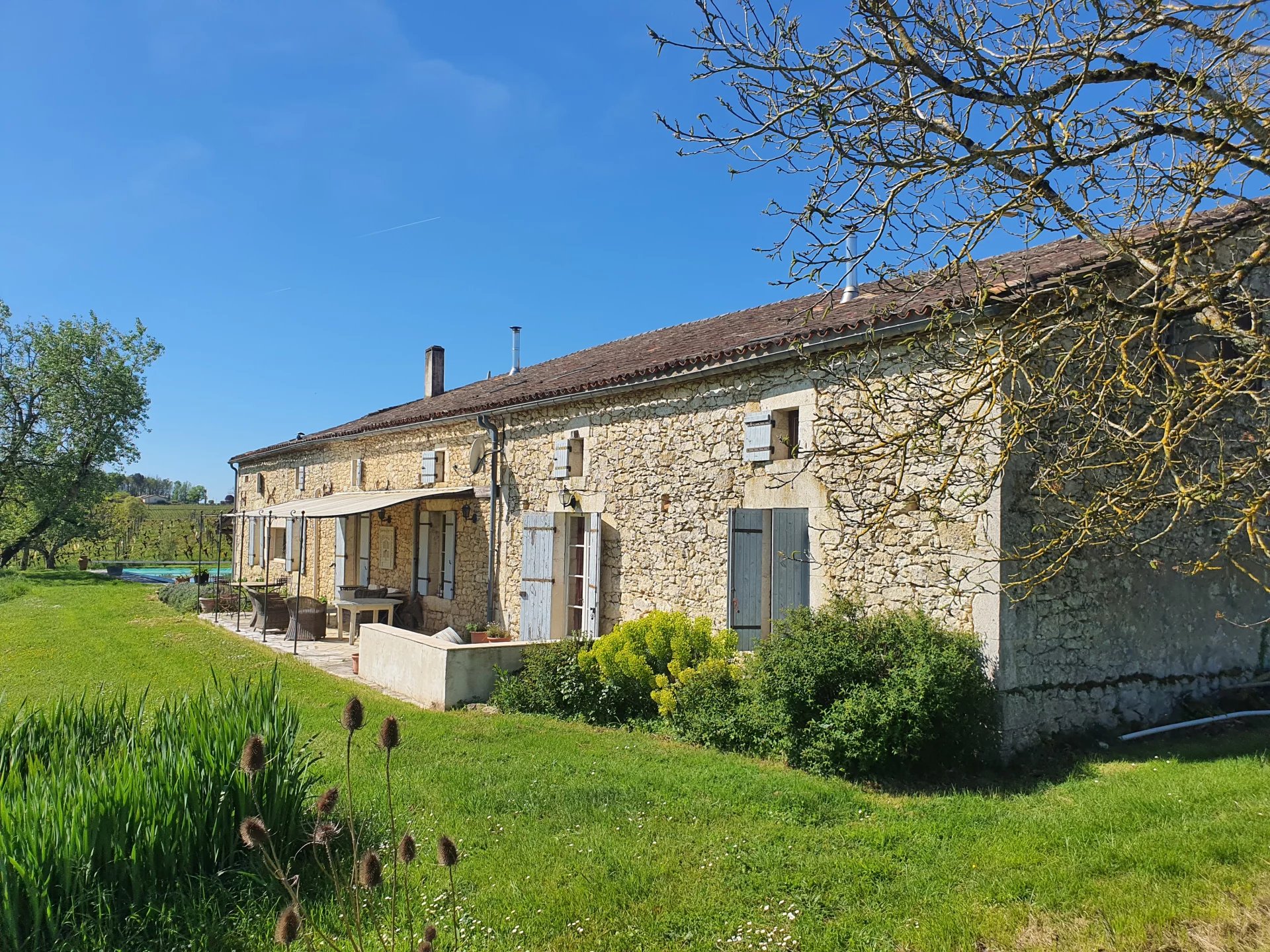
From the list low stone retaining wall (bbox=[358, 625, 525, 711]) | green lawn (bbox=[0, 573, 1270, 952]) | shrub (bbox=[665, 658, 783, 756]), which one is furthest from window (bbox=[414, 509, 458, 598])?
shrub (bbox=[665, 658, 783, 756])

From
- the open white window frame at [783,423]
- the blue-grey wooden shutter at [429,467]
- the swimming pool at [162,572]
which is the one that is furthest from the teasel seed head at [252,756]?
the swimming pool at [162,572]

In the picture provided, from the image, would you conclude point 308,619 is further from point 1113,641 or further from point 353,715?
point 353,715

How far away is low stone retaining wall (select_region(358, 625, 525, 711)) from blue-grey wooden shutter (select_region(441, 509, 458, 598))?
406 cm

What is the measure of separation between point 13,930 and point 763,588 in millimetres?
6870

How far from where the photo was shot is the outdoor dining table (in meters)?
14.5

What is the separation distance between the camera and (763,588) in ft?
29.3

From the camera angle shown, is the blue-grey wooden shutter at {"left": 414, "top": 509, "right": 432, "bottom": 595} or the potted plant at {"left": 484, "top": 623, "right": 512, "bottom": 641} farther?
the blue-grey wooden shutter at {"left": 414, "top": 509, "right": 432, "bottom": 595}

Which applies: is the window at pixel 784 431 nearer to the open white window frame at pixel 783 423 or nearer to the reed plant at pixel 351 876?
the open white window frame at pixel 783 423

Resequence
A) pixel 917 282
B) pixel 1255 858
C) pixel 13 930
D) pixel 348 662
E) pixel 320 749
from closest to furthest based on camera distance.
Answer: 1. pixel 13 930
2. pixel 1255 858
3. pixel 917 282
4. pixel 320 749
5. pixel 348 662

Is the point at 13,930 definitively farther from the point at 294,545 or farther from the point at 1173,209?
the point at 294,545

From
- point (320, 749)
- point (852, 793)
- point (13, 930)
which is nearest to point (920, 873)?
point (852, 793)

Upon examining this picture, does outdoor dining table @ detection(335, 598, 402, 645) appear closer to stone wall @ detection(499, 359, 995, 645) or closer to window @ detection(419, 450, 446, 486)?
window @ detection(419, 450, 446, 486)

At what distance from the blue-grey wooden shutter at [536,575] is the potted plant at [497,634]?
0.64 meters

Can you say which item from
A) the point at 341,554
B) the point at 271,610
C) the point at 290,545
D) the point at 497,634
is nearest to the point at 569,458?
the point at 497,634
